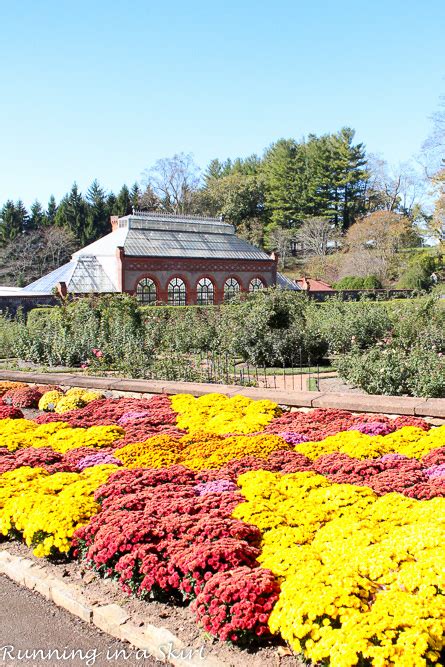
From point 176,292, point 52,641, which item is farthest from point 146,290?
point 52,641

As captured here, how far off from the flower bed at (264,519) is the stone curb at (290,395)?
225 mm

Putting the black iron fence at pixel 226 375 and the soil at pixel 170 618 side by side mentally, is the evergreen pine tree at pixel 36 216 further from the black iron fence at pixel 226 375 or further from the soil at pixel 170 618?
the soil at pixel 170 618

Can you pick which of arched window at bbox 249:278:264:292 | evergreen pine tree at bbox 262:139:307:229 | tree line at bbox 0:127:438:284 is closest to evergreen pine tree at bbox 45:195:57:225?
tree line at bbox 0:127:438:284

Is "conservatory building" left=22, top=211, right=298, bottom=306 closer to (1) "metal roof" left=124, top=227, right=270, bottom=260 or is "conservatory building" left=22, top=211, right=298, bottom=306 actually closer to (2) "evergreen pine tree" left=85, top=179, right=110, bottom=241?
(1) "metal roof" left=124, top=227, right=270, bottom=260

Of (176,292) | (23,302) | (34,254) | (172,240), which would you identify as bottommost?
(23,302)

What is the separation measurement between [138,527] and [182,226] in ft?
113

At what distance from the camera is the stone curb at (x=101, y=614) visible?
10.2ft

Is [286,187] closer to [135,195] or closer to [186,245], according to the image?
[135,195]

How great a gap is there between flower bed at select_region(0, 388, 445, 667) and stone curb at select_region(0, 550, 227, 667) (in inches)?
5.7

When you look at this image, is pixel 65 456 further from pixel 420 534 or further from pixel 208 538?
pixel 420 534

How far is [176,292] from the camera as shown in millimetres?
34719

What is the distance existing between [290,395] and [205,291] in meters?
28.6

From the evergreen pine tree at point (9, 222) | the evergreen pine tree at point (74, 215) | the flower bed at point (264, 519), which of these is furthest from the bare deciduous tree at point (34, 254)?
the flower bed at point (264, 519)

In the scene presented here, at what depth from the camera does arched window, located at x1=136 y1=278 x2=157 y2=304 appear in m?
33.5
